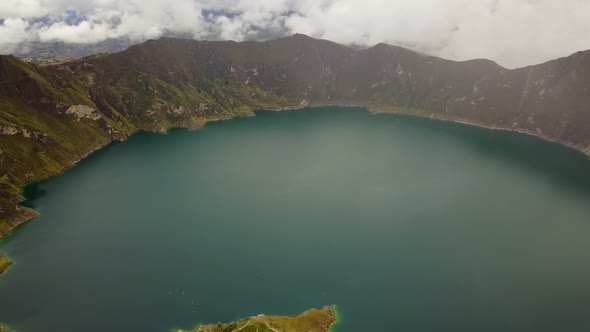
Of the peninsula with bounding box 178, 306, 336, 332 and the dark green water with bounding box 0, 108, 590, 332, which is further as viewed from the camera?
the dark green water with bounding box 0, 108, 590, 332

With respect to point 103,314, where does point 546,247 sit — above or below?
above

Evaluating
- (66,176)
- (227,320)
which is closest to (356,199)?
(227,320)

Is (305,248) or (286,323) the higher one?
(305,248)

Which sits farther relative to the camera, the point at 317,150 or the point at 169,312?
the point at 317,150

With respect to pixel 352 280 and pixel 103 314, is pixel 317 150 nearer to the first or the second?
pixel 352 280

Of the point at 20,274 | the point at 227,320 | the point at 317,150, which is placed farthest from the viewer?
the point at 317,150

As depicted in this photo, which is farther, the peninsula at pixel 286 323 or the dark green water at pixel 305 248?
the dark green water at pixel 305 248

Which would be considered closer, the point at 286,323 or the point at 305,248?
the point at 286,323

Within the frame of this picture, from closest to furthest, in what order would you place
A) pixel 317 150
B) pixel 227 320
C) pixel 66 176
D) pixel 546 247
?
pixel 227 320 < pixel 546 247 < pixel 66 176 < pixel 317 150
